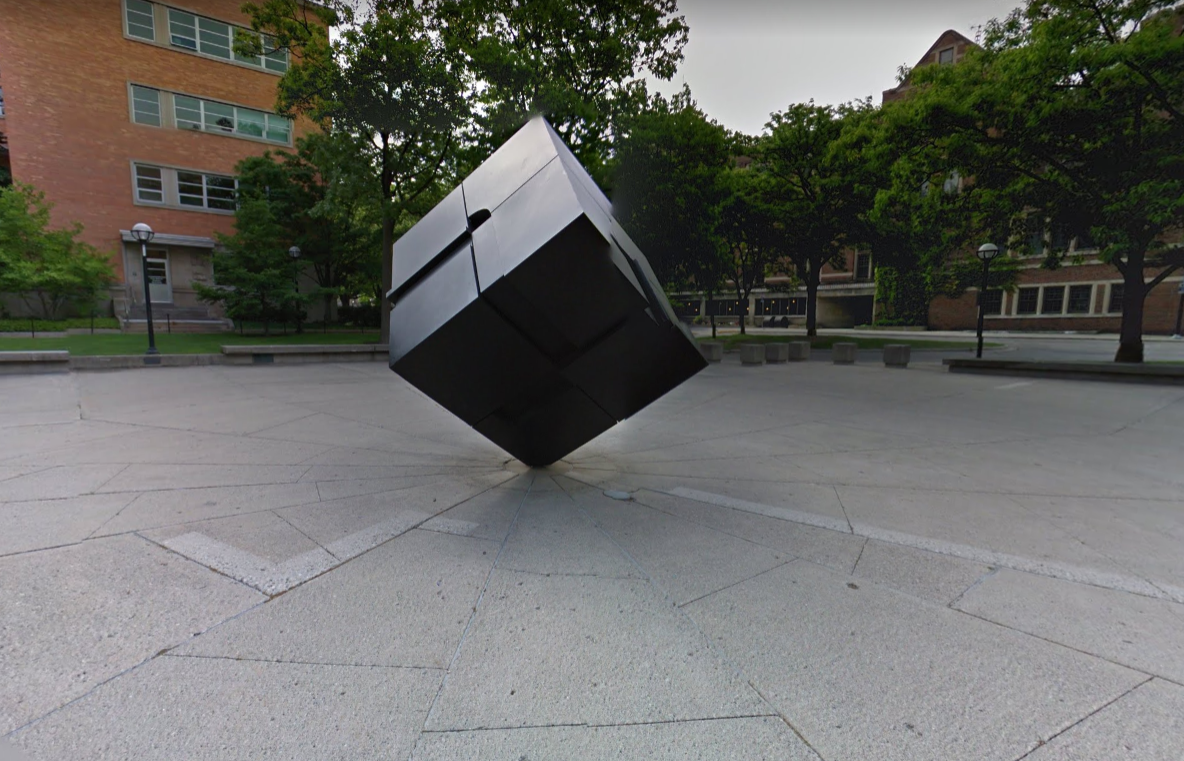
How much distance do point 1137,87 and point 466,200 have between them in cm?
2081

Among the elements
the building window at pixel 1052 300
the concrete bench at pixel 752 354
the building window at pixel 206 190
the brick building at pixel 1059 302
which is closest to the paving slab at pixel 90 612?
the concrete bench at pixel 752 354

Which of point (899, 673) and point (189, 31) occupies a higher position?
point (189, 31)

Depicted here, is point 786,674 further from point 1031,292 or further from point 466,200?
point 1031,292

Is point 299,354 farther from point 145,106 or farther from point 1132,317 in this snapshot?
point 1132,317

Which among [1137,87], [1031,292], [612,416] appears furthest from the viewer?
[1031,292]

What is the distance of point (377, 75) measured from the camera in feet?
59.4

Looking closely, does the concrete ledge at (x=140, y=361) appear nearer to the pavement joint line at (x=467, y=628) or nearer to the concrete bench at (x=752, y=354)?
the pavement joint line at (x=467, y=628)

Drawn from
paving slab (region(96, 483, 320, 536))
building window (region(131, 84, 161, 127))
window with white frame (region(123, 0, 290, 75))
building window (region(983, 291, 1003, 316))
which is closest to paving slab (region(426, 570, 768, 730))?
paving slab (region(96, 483, 320, 536))

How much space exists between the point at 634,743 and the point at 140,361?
61.3 feet

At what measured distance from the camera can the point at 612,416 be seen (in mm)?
4969

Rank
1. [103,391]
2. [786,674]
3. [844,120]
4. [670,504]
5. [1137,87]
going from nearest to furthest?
[786,674] < [670,504] < [103,391] < [1137,87] < [844,120]

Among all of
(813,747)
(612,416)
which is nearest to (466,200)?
(612,416)

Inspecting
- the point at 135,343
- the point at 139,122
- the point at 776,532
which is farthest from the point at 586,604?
the point at 139,122

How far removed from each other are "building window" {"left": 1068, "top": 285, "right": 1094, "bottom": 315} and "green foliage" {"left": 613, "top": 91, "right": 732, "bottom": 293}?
124ft
